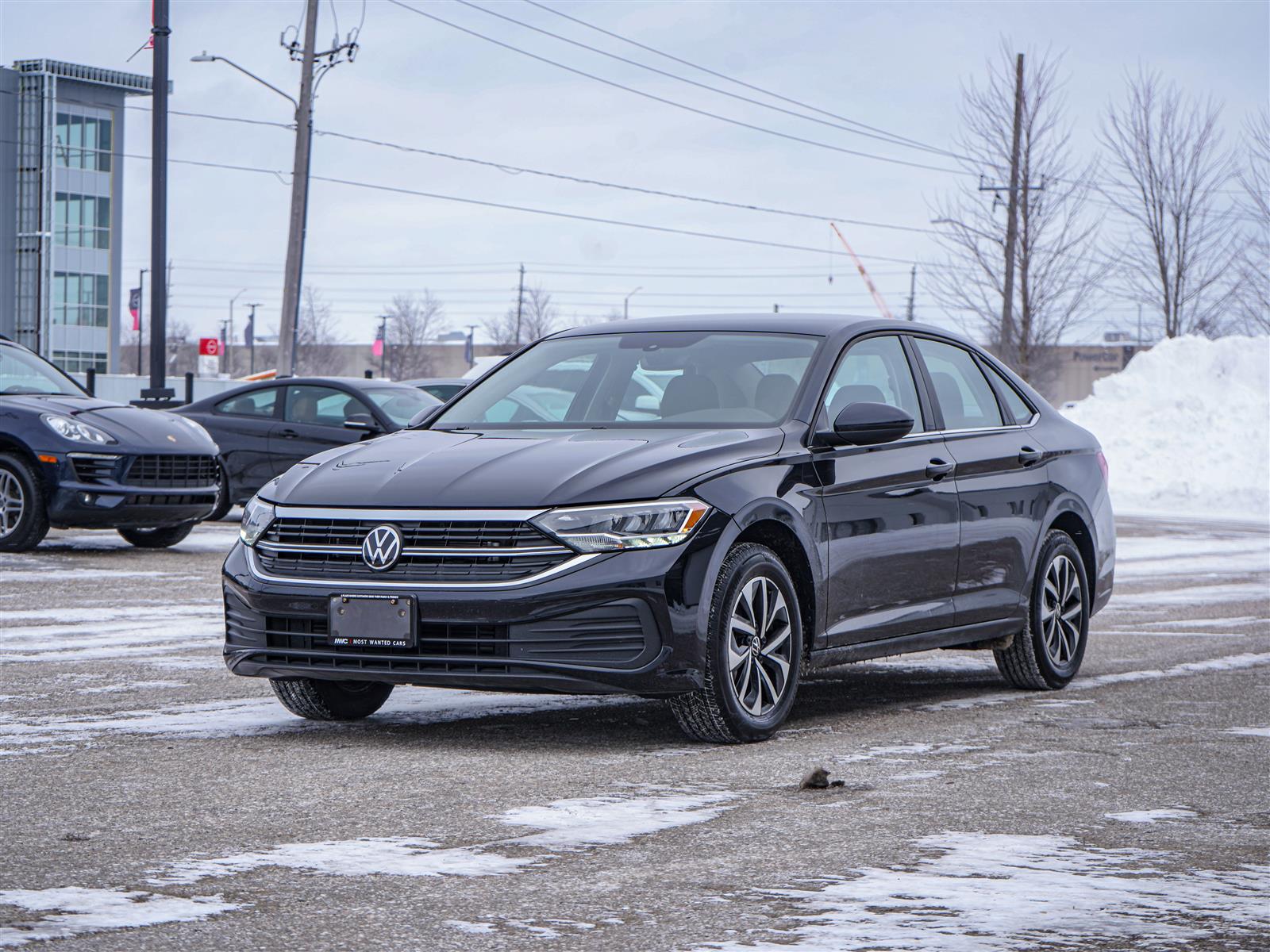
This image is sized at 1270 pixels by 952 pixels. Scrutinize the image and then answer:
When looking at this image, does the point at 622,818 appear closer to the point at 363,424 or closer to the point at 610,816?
the point at 610,816

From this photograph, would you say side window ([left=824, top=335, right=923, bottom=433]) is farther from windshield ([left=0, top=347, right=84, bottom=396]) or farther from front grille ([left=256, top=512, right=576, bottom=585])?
windshield ([left=0, top=347, right=84, bottom=396])

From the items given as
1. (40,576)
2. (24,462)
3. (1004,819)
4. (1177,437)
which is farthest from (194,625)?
(1177,437)

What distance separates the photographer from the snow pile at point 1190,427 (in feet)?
94.6

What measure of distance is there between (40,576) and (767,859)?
906cm

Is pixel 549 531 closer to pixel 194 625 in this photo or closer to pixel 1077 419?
pixel 194 625

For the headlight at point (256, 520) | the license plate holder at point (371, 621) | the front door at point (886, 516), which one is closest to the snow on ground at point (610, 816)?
the license plate holder at point (371, 621)

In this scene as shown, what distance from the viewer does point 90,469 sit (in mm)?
13859

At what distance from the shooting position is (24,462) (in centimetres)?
1392

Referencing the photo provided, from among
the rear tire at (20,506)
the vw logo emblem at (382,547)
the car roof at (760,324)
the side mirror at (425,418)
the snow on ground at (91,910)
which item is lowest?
the snow on ground at (91,910)

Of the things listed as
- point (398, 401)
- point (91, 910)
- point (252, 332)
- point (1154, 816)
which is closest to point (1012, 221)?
point (398, 401)

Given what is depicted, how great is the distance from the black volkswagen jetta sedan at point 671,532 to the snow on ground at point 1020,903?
5.33 ft

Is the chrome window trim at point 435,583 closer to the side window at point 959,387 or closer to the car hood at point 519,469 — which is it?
the car hood at point 519,469

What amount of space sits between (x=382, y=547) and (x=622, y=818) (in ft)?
5.01

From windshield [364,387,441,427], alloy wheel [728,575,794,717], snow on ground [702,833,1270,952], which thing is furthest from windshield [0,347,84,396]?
snow on ground [702,833,1270,952]
